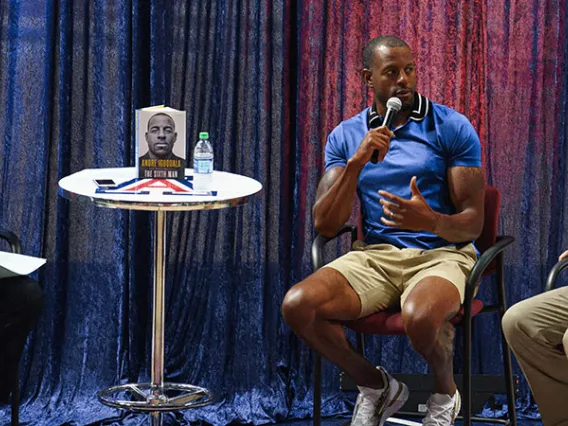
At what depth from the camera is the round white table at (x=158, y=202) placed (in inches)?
122

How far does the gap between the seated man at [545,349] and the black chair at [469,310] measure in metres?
0.15

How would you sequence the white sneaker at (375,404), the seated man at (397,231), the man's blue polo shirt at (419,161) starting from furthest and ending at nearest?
1. the man's blue polo shirt at (419,161)
2. the white sneaker at (375,404)
3. the seated man at (397,231)

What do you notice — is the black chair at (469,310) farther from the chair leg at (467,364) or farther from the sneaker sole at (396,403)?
the sneaker sole at (396,403)

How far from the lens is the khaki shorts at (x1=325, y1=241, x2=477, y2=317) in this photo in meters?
3.22

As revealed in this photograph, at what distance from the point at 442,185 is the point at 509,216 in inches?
33.4

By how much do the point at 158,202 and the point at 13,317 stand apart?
1.84 ft

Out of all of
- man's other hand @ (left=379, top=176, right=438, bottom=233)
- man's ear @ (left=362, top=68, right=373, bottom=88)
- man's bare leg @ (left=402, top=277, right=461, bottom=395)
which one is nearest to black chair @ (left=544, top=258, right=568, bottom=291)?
man's bare leg @ (left=402, top=277, right=461, bottom=395)

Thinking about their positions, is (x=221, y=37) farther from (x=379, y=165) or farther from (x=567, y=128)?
(x=567, y=128)

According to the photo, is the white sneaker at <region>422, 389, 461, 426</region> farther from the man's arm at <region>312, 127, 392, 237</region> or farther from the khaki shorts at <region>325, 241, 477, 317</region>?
the man's arm at <region>312, 127, 392, 237</region>

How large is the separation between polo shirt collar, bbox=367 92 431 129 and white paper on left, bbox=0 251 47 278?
1.27 metres

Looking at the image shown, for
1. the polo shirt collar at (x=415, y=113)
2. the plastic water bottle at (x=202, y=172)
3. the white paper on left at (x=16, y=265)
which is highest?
the polo shirt collar at (x=415, y=113)

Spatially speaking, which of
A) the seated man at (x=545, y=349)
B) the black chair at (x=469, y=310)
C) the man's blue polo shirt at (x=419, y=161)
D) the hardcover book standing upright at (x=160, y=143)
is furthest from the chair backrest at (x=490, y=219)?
the hardcover book standing upright at (x=160, y=143)

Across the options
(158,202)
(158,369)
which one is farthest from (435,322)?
(158,369)

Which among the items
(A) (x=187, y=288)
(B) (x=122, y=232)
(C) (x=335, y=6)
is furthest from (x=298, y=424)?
(C) (x=335, y=6)
